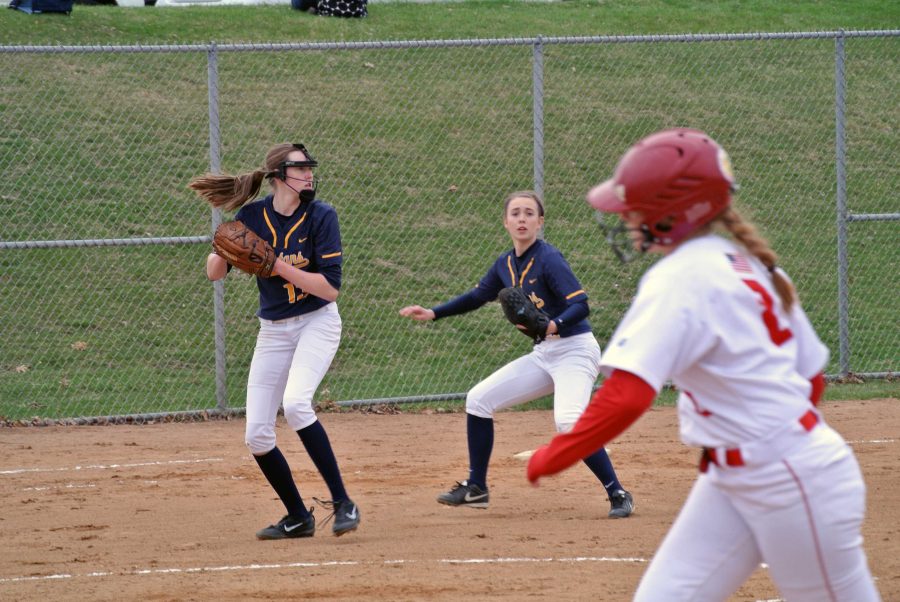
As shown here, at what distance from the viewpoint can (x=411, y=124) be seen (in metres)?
15.5

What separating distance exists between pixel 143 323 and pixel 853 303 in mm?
7640

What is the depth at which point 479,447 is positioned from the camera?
7027 millimetres

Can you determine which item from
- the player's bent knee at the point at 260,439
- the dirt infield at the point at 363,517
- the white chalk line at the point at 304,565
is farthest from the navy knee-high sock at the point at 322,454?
the white chalk line at the point at 304,565

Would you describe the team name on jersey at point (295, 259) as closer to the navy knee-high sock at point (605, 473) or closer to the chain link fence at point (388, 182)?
the navy knee-high sock at point (605, 473)

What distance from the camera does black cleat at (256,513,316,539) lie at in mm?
6457

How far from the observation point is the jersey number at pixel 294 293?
642 cm

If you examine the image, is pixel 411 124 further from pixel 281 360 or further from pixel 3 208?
pixel 281 360

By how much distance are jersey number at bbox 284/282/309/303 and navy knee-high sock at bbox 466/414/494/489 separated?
134 centimetres

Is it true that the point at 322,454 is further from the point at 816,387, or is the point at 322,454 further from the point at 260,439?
the point at 816,387

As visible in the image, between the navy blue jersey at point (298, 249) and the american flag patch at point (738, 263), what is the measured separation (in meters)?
3.55

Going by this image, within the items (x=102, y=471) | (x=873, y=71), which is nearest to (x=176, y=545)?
(x=102, y=471)

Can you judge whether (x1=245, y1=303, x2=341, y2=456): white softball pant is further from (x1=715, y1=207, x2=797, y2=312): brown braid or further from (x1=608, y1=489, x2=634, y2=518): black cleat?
(x1=715, y1=207, x2=797, y2=312): brown braid

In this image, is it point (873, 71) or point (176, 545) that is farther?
point (873, 71)

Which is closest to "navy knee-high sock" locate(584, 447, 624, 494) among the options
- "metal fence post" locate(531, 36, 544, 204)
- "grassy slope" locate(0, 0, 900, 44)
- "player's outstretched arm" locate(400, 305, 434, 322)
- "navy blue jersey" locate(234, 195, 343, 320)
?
"player's outstretched arm" locate(400, 305, 434, 322)
